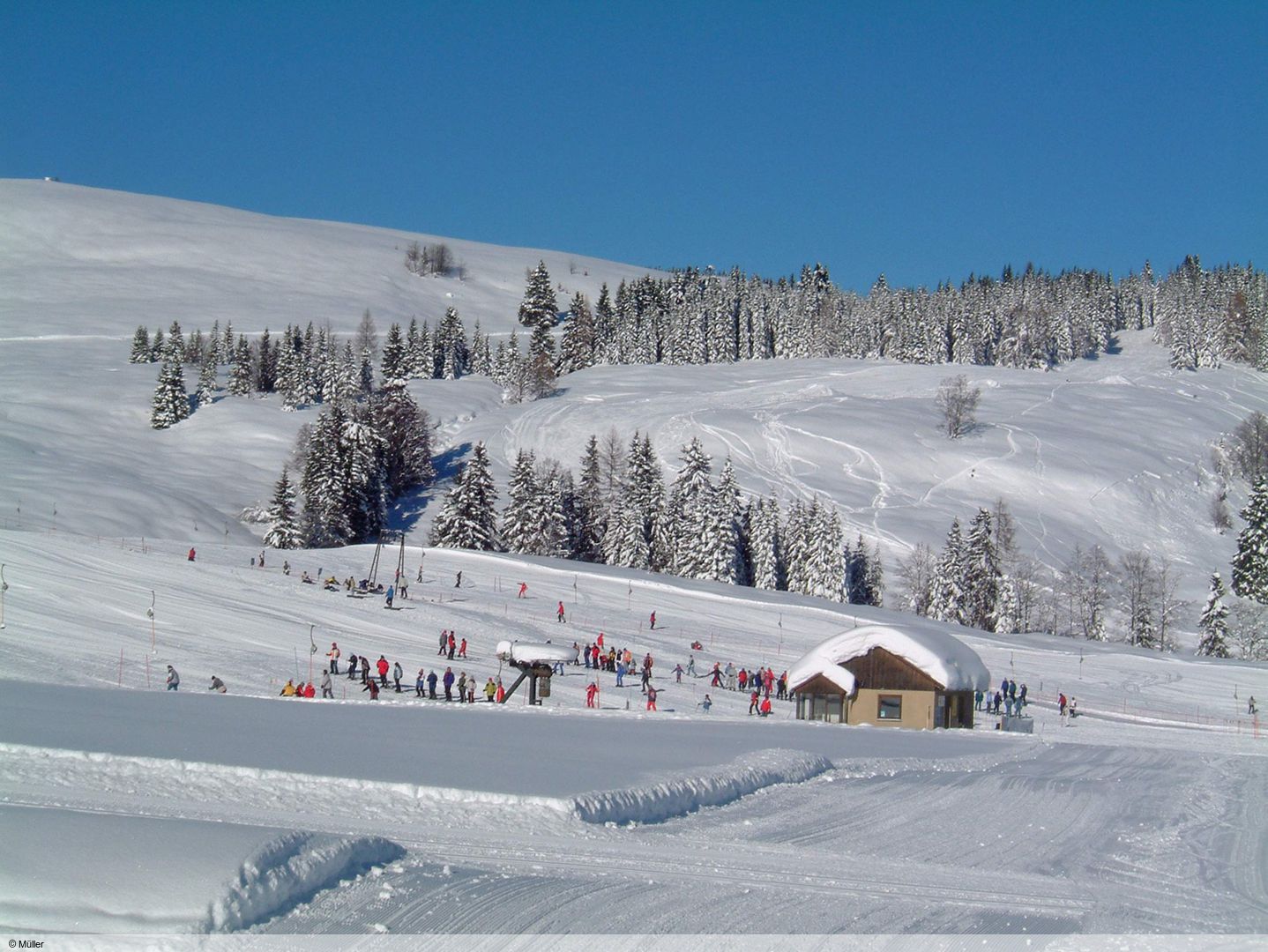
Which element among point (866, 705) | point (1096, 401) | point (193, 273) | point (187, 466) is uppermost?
point (193, 273)

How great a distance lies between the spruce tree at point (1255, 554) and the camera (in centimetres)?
6844

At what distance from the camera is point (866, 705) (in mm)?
31141

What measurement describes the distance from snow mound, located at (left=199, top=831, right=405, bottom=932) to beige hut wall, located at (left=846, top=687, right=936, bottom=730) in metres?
23.5

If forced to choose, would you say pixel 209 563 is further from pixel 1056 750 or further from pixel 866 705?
pixel 1056 750

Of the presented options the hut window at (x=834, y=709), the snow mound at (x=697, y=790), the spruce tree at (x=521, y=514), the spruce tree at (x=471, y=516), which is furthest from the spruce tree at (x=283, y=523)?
the snow mound at (x=697, y=790)

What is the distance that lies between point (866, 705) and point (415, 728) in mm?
16727

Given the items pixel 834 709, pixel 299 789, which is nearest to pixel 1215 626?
pixel 834 709

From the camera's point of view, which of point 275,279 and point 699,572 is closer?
point 699,572

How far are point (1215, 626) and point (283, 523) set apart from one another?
49278 millimetres

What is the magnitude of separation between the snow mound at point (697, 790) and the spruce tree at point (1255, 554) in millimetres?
62527

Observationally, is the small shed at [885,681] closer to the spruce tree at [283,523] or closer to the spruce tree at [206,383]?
the spruce tree at [283,523]

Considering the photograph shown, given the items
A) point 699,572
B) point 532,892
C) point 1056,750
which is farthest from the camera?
point 699,572

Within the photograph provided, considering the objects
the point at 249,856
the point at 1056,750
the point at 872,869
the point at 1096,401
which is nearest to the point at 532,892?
the point at 249,856

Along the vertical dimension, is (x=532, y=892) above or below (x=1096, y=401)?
below
